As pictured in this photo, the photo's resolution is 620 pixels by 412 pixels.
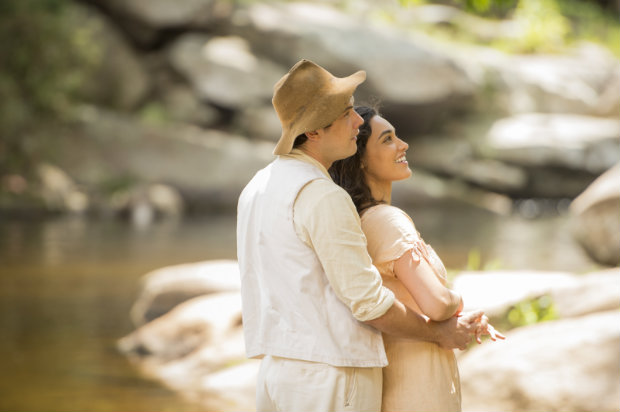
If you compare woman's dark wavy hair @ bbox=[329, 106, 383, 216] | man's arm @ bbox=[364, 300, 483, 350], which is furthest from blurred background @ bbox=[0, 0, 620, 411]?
man's arm @ bbox=[364, 300, 483, 350]

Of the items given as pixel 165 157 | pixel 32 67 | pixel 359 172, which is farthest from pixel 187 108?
pixel 359 172

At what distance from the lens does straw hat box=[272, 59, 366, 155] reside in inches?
95.0

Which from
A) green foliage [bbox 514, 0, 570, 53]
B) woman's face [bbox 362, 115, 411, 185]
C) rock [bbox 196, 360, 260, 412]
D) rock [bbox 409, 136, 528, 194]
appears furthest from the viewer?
green foliage [bbox 514, 0, 570, 53]

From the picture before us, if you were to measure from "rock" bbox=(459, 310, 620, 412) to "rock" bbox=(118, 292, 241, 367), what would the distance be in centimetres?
247

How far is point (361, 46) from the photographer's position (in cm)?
2158

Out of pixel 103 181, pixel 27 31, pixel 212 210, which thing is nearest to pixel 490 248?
pixel 212 210

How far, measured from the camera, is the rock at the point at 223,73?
68.9ft

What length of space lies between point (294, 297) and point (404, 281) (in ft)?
1.18

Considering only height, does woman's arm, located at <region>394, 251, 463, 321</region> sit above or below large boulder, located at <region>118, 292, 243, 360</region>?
below

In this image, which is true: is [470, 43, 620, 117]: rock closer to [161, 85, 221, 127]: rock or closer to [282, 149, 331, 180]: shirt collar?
[161, 85, 221, 127]: rock

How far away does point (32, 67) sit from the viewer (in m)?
17.8

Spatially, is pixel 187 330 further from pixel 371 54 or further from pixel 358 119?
pixel 371 54

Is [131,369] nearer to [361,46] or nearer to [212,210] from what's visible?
[212,210]

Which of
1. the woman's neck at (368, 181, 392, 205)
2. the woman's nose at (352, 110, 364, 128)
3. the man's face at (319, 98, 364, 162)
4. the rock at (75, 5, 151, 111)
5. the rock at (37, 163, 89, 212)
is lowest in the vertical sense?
the woman's neck at (368, 181, 392, 205)
